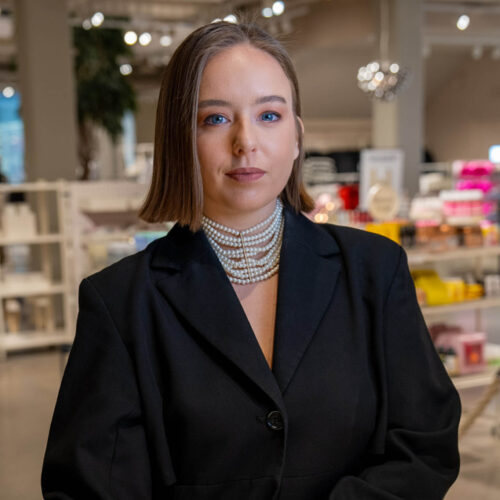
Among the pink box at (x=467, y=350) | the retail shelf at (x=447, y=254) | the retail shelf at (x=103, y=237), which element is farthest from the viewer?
the retail shelf at (x=103, y=237)

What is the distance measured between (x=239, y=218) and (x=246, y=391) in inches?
11.4

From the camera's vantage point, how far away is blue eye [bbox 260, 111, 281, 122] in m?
1.18

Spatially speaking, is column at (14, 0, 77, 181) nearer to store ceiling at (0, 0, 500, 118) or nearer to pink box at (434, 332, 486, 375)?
store ceiling at (0, 0, 500, 118)

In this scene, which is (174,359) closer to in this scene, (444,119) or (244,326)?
(244,326)

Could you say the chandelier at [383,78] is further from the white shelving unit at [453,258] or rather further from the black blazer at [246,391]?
the black blazer at [246,391]

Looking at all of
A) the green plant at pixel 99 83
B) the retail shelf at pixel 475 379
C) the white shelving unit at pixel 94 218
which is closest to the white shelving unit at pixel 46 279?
the white shelving unit at pixel 94 218

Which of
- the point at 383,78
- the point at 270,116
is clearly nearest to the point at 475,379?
the point at 383,78

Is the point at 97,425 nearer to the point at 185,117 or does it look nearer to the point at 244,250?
the point at 244,250

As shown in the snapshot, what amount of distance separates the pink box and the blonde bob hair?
4.16 meters

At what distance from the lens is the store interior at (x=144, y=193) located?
4828 millimetres

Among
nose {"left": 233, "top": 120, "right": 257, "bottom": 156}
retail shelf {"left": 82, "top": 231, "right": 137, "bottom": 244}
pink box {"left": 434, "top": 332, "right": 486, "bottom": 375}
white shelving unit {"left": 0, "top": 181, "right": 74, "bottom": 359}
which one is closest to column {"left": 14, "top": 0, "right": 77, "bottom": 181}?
white shelving unit {"left": 0, "top": 181, "right": 74, "bottom": 359}

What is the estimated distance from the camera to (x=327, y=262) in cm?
126

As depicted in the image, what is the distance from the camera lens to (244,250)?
126cm

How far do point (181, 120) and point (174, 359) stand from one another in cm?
38
